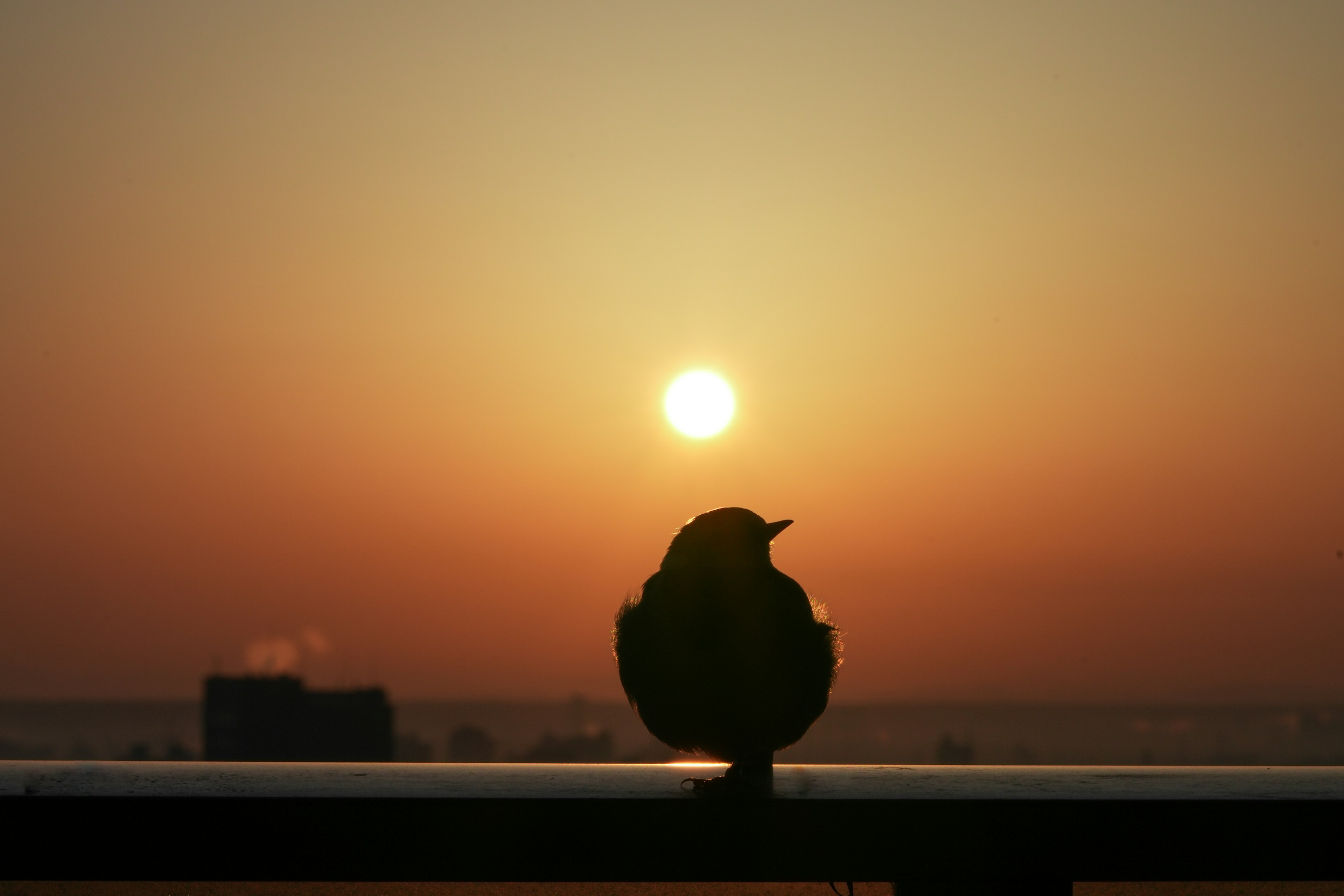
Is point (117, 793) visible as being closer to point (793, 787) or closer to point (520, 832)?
point (520, 832)

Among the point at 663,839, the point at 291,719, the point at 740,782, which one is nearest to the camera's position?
the point at 663,839

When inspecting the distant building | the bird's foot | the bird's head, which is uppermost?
the bird's head

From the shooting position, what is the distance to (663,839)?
274cm

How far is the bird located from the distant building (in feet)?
60.6

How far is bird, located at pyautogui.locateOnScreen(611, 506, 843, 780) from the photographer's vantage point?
4.44 meters

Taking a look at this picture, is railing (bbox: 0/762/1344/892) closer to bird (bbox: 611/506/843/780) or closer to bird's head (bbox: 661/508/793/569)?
bird (bbox: 611/506/843/780)

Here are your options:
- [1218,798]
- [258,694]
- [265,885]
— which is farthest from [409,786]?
[258,694]

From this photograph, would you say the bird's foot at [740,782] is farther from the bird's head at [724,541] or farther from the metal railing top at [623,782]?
the bird's head at [724,541]

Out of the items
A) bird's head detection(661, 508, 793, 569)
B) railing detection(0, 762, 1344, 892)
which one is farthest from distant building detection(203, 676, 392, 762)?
railing detection(0, 762, 1344, 892)

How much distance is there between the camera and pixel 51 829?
2.72m

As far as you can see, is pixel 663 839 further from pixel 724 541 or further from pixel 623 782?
pixel 724 541

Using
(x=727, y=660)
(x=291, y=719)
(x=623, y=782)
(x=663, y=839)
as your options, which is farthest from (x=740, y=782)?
(x=291, y=719)

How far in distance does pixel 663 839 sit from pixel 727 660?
1.73 m

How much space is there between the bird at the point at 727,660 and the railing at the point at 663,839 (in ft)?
5.43
